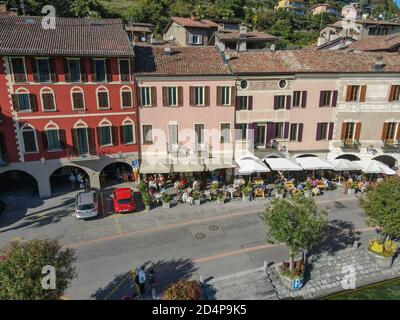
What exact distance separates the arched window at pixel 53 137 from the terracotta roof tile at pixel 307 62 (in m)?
16.8

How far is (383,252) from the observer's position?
2058 centimetres

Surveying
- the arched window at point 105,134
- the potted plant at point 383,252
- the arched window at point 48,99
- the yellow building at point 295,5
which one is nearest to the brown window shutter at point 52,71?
the arched window at point 48,99

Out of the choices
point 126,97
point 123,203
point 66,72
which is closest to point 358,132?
point 126,97

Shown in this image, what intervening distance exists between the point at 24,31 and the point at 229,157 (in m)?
21.3

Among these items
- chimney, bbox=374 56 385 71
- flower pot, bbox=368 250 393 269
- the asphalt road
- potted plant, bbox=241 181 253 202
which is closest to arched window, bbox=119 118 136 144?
the asphalt road

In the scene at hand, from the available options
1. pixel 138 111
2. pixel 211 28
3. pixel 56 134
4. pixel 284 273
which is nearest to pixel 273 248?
pixel 284 273

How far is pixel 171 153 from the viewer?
102ft

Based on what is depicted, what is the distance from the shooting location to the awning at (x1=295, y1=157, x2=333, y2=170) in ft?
99.7

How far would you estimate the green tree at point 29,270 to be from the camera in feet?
39.3

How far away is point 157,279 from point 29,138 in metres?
17.3

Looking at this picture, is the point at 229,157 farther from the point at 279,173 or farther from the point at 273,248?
the point at 273,248

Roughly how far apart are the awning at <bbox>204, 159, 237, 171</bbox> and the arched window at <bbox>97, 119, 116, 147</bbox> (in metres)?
9.05

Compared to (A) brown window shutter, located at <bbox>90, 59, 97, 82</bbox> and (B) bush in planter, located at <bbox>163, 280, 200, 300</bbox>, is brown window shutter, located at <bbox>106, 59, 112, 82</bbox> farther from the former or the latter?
(B) bush in planter, located at <bbox>163, 280, 200, 300</bbox>
